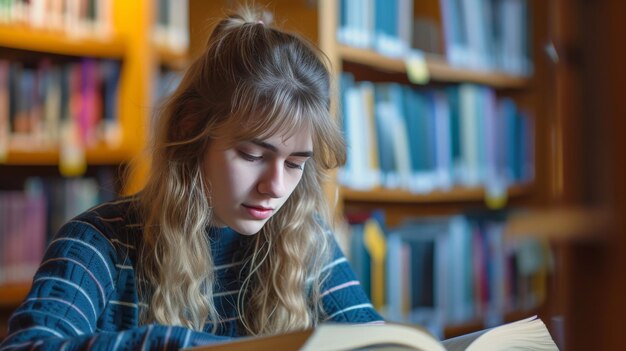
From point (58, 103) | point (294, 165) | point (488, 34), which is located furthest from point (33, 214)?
point (488, 34)

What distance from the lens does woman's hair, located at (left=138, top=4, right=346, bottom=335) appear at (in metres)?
1.01

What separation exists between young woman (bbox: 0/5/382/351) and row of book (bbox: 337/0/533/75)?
930mm

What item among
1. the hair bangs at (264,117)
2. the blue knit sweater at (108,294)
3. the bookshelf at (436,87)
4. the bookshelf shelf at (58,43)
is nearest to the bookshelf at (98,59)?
the bookshelf shelf at (58,43)

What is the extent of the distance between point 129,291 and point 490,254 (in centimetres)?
174

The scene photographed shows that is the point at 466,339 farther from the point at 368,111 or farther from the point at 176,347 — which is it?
the point at 368,111

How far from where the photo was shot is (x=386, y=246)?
221 cm

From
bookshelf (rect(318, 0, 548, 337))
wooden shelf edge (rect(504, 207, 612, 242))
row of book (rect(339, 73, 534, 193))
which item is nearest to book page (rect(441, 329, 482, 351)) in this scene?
wooden shelf edge (rect(504, 207, 612, 242))

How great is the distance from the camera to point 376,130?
217cm

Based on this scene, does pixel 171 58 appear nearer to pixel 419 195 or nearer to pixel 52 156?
pixel 52 156

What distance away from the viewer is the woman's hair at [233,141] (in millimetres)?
1015

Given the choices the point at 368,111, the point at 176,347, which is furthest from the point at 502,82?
the point at 176,347

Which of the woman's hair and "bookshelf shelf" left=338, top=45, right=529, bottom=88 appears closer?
the woman's hair

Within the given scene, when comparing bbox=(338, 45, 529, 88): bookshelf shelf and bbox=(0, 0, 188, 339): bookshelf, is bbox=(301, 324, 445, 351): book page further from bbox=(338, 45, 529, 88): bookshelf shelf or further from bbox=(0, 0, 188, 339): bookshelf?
bbox=(0, 0, 188, 339): bookshelf

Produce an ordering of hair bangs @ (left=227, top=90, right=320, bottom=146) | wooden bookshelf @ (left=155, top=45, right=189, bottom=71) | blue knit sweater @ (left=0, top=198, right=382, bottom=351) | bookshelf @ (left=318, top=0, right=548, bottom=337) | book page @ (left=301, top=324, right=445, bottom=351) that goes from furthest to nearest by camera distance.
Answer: wooden bookshelf @ (left=155, top=45, right=189, bottom=71) < bookshelf @ (left=318, top=0, right=548, bottom=337) < hair bangs @ (left=227, top=90, right=320, bottom=146) < blue knit sweater @ (left=0, top=198, right=382, bottom=351) < book page @ (left=301, top=324, right=445, bottom=351)
